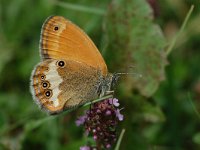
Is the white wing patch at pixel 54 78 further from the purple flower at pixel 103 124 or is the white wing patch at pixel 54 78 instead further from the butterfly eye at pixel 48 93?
the purple flower at pixel 103 124

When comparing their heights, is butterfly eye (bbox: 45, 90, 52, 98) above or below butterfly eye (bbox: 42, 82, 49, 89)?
below

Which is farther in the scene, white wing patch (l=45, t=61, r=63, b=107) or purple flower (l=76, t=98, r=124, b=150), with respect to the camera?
white wing patch (l=45, t=61, r=63, b=107)

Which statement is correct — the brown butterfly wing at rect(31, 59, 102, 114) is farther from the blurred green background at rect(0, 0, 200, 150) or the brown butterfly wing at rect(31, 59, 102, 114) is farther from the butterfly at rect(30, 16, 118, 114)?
the blurred green background at rect(0, 0, 200, 150)

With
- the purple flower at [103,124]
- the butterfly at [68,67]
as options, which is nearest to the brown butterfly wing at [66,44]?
the butterfly at [68,67]

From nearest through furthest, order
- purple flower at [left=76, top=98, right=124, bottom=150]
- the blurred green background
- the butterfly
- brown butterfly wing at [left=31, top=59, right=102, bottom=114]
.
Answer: purple flower at [left=76, top=98, right=124, bottom=150] < brown butterfly wing at [left=31, top=59, right=102, bottom=114] < the butterfly < the blurred green background

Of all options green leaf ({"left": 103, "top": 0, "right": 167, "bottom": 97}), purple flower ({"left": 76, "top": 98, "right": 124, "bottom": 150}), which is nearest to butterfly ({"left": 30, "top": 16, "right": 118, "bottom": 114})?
purple flower ({"left": 76, "top": 98, "right": 124, "bottom": 150})

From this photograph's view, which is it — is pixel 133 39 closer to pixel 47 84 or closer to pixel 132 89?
pixel 132 89

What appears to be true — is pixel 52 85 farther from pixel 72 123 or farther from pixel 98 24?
pixel 98 24
